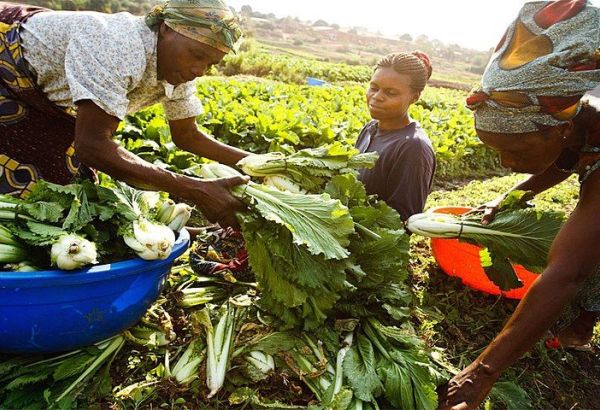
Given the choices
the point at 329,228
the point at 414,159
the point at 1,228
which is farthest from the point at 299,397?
the point at 414,159

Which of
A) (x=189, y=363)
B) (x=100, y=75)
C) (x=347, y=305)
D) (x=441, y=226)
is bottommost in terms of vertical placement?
(x=189, y=363)

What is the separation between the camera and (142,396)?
223 centimetres

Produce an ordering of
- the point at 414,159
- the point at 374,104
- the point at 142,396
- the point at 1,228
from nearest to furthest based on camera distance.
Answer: the point at 1,228 < the point at 142,396 < the point at 414,159 < the point at 374,104

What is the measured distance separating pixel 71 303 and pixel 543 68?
2.23 m

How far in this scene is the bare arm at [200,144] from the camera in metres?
3.21

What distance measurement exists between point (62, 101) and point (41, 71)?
185 millimetres

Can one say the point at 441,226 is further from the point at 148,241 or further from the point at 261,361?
the point at 148,241

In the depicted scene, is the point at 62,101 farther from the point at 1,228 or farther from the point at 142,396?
the point at 142,396

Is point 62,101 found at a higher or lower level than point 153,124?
higher

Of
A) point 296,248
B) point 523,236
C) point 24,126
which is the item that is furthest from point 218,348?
point 523,236

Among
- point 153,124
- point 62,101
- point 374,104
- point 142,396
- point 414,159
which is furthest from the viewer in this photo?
point 153,124

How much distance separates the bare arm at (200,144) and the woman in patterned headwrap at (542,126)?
162 cm

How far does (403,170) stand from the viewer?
3.37m

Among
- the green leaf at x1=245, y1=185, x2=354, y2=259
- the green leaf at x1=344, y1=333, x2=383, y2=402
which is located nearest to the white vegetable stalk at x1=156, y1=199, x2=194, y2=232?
the green leaf at x1=245, y1=185, x2=354, y2=259
